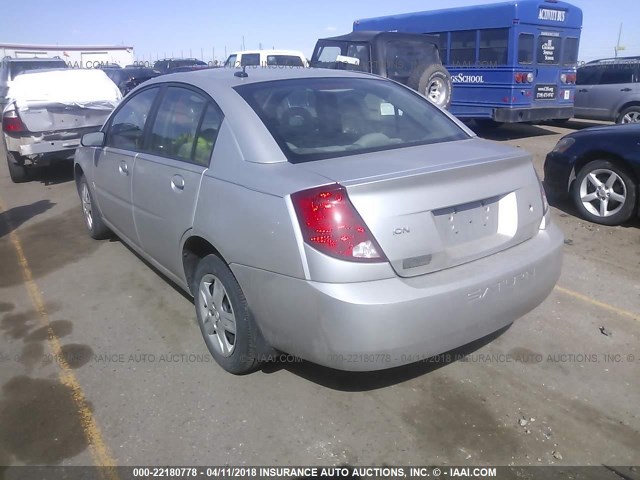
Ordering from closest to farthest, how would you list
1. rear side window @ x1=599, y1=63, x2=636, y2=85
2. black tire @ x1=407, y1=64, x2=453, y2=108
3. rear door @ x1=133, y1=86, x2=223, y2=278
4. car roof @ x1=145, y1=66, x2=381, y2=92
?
rear door @ x1=133, y1=86, x2=223, y2=278 < car roof @ x1=145, y1=66, x2=381, y2=92 < black tire @ x1=407, y1=64, x2=453, y2=108 < rear side window @ x1=599, y1=63, x2=636, y2=85

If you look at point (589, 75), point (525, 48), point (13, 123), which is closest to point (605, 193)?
point (525, 48)

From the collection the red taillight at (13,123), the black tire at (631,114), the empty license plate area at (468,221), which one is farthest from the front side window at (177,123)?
the black tire at (631,114)

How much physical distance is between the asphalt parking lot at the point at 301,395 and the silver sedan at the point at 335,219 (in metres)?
0.37

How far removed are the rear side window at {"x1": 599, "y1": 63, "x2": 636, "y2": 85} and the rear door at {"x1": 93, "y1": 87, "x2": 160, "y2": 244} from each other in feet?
39.7

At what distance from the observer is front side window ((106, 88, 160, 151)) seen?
4.12 meters

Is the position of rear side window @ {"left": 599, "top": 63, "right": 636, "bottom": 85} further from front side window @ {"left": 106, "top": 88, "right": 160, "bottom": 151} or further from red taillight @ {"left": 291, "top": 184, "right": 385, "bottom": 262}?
red taillight @ {"left": 291, "top": 184, "right": 385, "bottom": 262}

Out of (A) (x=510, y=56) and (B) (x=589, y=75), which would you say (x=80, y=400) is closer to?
(A) (x=510, y=56)

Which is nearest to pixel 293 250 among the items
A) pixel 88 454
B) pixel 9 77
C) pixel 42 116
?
pixel 88 454

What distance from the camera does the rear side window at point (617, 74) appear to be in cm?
1266

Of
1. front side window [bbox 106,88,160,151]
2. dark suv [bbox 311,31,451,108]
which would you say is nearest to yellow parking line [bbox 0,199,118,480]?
front side window [bbox 106,88,160,151]

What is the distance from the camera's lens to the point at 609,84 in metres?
13.1

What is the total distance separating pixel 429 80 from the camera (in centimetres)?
1039

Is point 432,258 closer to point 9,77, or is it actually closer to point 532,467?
point 532,467

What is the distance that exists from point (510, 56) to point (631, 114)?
3493 mm
